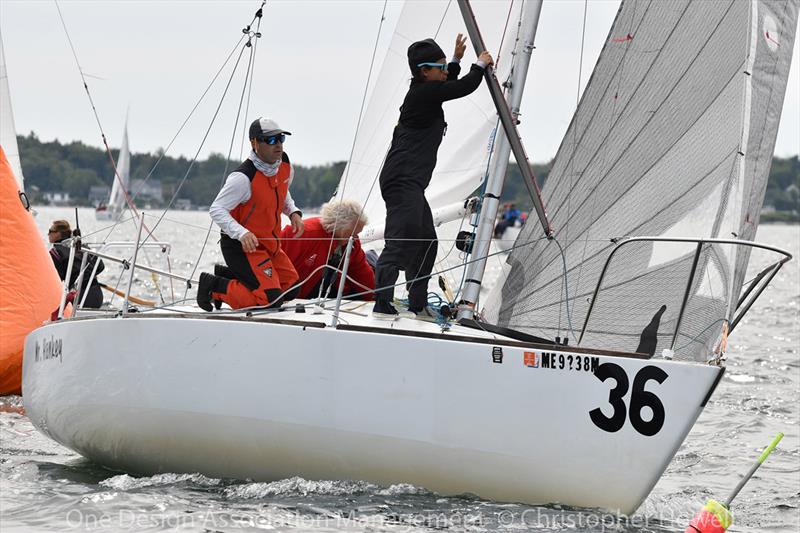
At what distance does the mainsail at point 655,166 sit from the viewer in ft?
19.7

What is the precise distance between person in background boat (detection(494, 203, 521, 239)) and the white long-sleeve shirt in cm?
4171

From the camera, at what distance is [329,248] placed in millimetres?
6375

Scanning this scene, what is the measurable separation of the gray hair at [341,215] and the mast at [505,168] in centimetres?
73

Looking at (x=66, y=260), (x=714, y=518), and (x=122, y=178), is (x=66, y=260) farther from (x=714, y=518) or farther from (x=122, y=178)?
(x=122, y=178)

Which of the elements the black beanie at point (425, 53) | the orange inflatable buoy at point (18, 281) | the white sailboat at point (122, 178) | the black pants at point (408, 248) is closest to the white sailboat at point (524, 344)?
the black pants at point (408, 248)

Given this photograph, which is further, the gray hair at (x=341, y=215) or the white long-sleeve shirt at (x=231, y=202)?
the gray hair at (x=341, y=215)

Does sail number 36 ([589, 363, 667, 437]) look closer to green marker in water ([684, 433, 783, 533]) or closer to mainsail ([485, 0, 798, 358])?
green marker in water ([684, 433, 783, 533])

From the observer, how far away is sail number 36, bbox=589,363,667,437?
4.81 m

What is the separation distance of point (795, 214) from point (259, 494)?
280 ft

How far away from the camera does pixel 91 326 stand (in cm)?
567

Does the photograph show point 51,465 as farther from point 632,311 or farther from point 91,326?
point 632,311

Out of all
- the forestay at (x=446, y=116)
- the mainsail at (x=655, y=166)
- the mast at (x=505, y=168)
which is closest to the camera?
the mast at (x=505, y=168)

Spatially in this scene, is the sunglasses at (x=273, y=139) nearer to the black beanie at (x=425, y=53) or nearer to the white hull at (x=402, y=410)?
the black beanie at (x=425, y=53)

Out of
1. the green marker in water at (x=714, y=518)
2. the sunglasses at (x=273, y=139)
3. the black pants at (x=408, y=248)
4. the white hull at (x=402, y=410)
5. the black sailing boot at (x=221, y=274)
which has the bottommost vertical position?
the green marker in water at (x=714, y=518)
